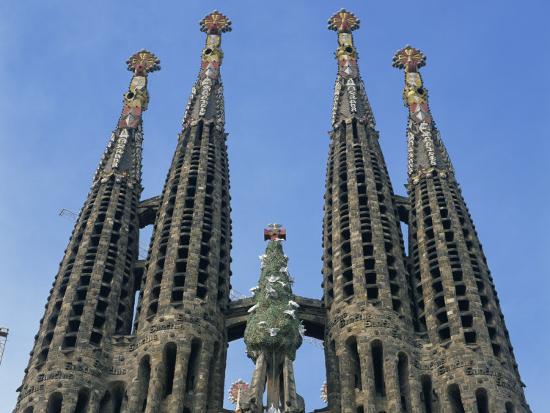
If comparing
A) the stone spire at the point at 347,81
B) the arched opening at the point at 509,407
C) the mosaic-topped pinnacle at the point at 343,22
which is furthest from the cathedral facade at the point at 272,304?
the mosaic-topped pinnacle at the point at 343,22

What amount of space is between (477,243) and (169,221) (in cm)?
1575

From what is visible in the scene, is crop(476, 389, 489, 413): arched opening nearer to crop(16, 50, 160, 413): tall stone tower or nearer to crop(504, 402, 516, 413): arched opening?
crop(504, 402, 516, 413): arched opening

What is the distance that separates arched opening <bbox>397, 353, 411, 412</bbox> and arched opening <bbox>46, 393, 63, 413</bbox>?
568 inches

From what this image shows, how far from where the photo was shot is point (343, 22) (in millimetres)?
73875

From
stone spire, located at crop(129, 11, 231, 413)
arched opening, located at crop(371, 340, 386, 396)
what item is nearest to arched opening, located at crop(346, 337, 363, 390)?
arched opening, located at crop(371, 340, 386, 396)

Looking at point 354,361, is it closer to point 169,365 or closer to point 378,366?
point 378,366

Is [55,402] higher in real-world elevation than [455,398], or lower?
lower

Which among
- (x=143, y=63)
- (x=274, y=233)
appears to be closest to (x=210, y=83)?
(x=143, y=63)

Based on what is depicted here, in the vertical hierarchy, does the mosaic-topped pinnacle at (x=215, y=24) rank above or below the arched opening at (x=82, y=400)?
above

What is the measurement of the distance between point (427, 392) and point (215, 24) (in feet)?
117

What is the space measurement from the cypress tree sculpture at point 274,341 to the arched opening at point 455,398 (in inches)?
261

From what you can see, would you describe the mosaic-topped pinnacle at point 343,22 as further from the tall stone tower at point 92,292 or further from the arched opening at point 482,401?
the arched opening at point 482,401

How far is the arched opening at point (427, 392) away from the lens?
46281mm

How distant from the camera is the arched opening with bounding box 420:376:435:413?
152 ft
